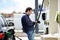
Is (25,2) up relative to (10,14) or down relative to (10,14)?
up

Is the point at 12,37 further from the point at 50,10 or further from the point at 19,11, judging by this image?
the point at 19,11

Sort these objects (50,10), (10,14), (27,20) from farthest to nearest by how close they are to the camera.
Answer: (10,14)
(27,20)
(50,10)

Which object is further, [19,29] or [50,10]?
[19,29]

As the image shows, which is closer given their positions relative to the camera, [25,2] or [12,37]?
[12,37]

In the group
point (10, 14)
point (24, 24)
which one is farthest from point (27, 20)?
point (10, 14)

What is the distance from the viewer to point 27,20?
4.45 meters

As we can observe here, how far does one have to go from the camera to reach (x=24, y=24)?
455cm

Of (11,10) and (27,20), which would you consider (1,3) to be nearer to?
(11,10)

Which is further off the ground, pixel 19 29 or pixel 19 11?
pixel 19 11

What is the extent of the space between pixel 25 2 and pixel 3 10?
3.19ft

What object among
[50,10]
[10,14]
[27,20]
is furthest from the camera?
[10,14]

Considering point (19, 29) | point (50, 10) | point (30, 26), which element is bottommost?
point (19, 29)

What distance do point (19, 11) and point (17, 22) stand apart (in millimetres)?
Answer: 532

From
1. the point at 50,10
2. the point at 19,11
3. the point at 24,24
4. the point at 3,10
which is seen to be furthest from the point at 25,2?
the point at 50,10
